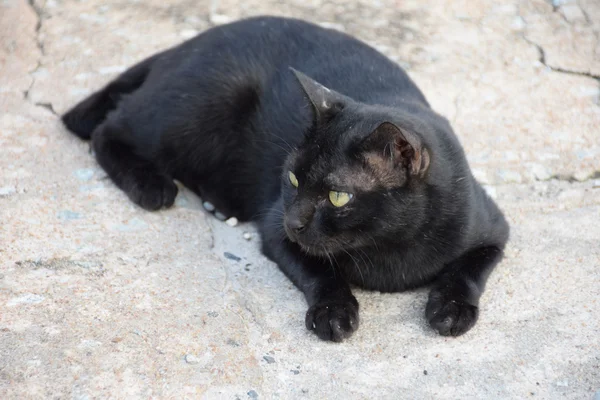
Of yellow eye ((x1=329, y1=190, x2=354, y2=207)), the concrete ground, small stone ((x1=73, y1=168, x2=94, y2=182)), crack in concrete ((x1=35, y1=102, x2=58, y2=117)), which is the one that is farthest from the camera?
crack in concrete ((x1=35, y1=102, x2=58, y2=117))

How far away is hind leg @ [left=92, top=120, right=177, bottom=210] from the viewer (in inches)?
123

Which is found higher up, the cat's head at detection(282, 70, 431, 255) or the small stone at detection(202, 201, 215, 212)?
the cat's head at detection(282, 70, 431, 255)

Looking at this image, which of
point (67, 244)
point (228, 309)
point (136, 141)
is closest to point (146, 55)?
point (136, 141)

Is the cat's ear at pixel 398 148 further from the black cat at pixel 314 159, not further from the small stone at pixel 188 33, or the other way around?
the small stone at pixel 188 33

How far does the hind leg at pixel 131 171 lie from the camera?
3.13m

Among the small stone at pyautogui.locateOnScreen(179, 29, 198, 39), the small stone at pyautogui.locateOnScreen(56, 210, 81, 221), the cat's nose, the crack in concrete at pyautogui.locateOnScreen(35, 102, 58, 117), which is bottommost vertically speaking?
the crack in concrete at pyautogui.locateOnScreen(35, 102, 58, 117)

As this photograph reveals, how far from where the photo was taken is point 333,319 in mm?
2393

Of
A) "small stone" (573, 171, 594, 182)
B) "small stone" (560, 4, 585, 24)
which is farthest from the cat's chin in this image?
"small stone" (560, 4, 585, 24)

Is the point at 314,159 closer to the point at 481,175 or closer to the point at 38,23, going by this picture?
the point at 481,175

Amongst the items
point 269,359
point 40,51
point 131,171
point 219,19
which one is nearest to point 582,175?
point 269,359

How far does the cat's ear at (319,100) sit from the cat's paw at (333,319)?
2.04 ft

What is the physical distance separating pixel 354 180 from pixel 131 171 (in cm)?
130

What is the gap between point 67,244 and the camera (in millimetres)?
2762

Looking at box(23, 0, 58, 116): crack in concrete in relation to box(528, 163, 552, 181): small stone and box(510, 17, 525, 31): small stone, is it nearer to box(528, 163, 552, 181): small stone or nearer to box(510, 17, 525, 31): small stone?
Answer: box(528, 163, 552, 181): small stone
